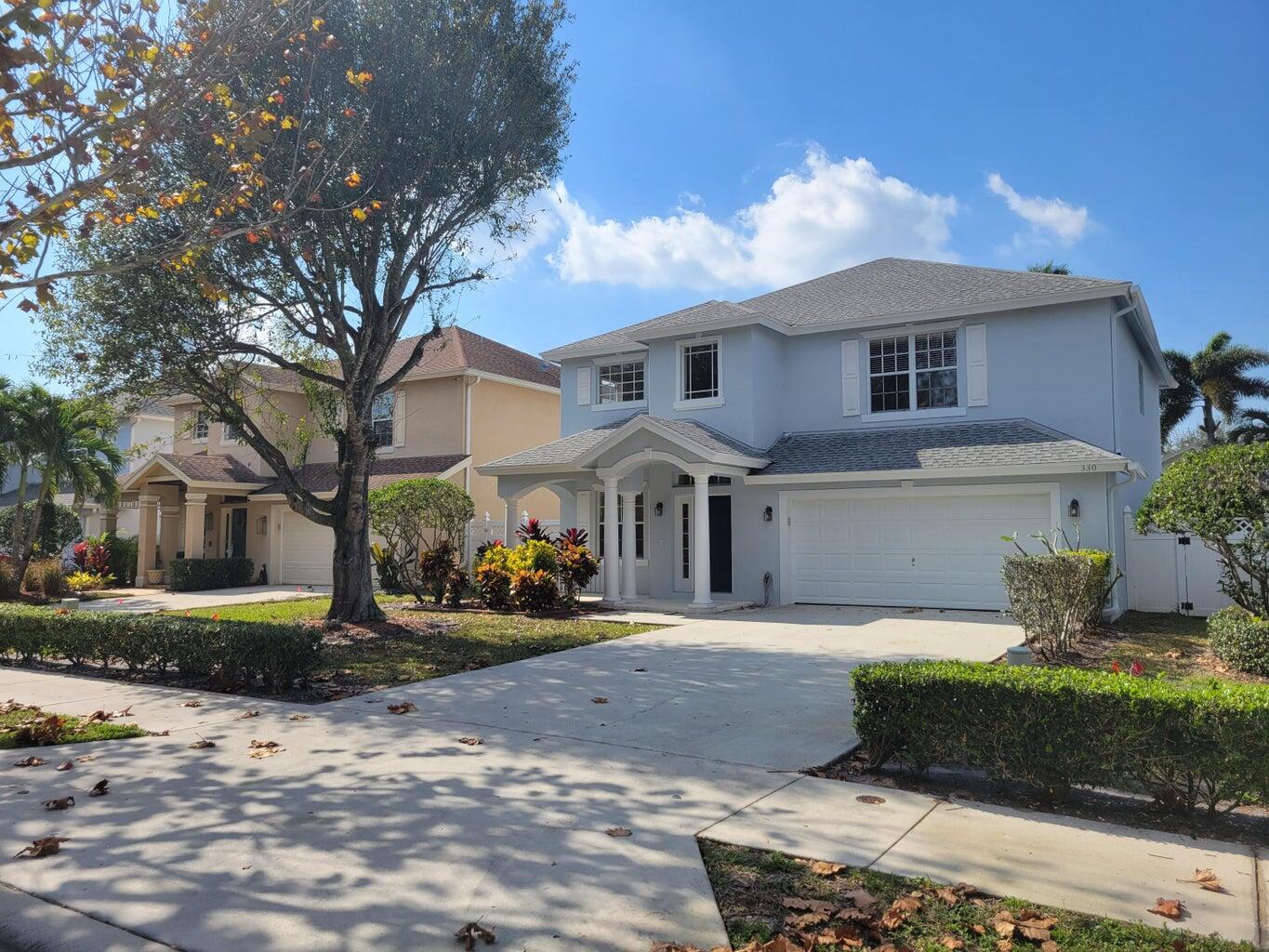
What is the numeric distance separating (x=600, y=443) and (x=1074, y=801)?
12803mm

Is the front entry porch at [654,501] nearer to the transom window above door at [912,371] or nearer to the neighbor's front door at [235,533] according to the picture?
the transom window above door at [912,371]

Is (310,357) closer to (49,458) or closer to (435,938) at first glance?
(49,458)

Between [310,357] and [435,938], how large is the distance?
52.4 feet

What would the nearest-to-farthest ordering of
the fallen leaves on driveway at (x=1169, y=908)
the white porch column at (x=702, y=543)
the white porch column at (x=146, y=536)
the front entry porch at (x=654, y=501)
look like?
1. the fallen leaves on driveway at (x=1169, y=908)
2. the white porch column at (x=702, y=543)
3. the front entry porch at (x=654, y=501)
4. the white porch column at (x=146, y=536)

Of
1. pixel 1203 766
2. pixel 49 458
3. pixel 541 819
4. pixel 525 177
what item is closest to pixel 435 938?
pixel 541 819

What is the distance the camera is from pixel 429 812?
16.8 ft

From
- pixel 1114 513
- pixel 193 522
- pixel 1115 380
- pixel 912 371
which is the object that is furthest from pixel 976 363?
pixel 193 522

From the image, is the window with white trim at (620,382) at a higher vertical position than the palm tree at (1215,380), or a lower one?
lower

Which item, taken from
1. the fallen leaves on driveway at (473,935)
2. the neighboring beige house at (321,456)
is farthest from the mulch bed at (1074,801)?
the neighboring beige house at (321,456)

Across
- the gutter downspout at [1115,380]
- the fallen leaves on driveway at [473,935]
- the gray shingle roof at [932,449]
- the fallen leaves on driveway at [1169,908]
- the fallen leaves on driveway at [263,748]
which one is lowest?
the fallen leaves on driveway at [473,935]

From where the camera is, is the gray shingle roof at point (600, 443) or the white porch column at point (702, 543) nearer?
the white porch column at point (702, 543)

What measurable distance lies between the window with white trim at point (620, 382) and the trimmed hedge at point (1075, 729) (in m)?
14.8

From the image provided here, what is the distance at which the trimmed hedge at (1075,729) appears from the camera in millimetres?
4793

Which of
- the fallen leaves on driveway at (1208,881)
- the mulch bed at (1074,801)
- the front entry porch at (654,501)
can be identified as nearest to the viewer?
the fallen leaves on driveway at (1208,881)
